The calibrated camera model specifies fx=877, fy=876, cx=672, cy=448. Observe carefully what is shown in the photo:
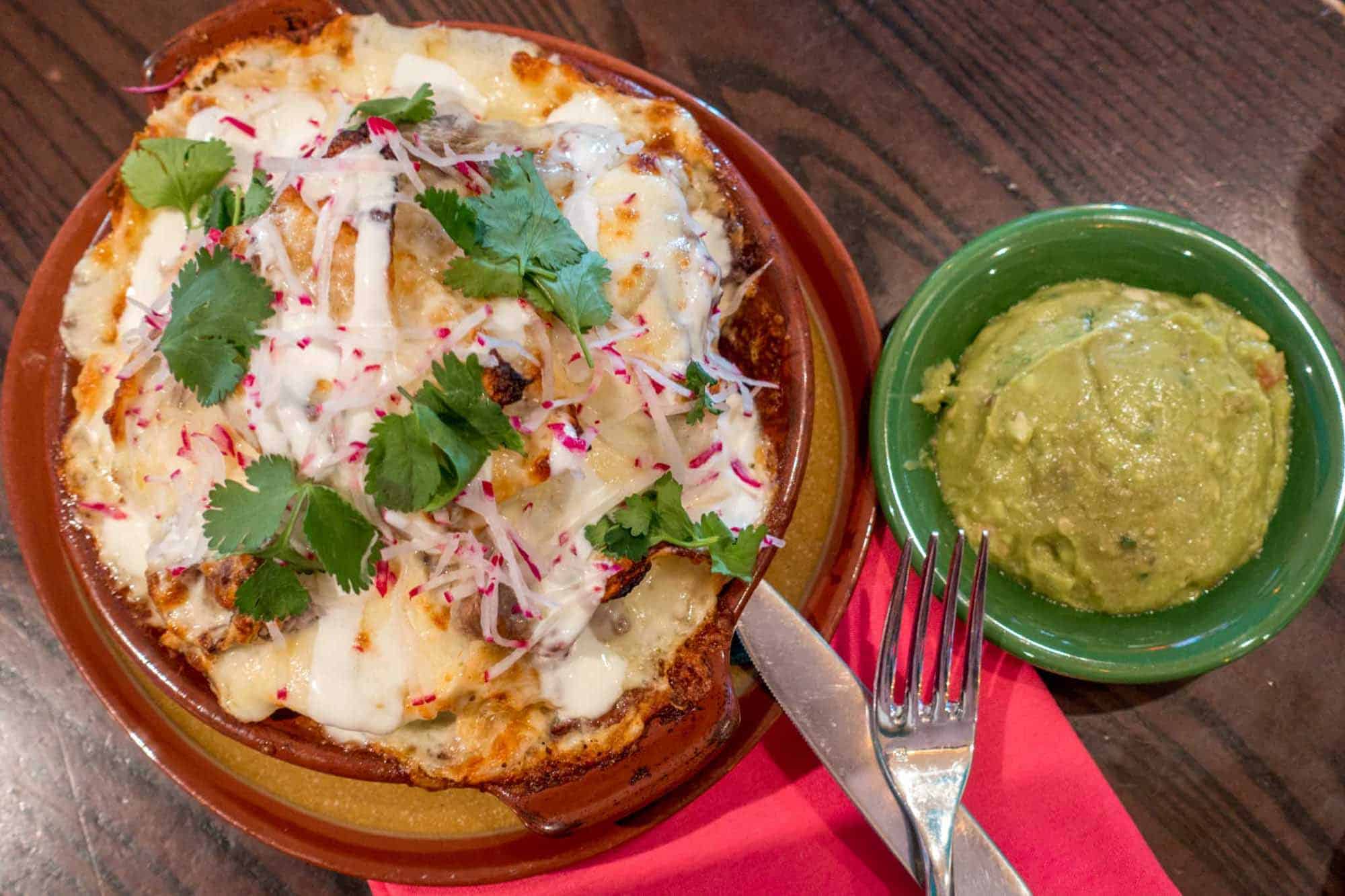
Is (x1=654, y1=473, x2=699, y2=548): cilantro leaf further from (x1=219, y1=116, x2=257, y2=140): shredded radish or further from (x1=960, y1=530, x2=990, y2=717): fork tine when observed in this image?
(x1=219, y1=116, x2=257, y2=140): shredded radish

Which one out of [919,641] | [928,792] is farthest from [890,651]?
[928,792]

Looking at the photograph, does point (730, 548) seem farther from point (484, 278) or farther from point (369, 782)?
point (369, 782)

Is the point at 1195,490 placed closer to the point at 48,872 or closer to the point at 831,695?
the point at 831,695

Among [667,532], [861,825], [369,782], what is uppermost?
[667,532]

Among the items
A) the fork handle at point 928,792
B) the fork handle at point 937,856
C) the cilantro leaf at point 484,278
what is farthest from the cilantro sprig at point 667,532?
the fork handle at point 937,856

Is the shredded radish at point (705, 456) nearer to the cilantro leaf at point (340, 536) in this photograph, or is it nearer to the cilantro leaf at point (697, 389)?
the cilantro leaf at point (697, 389)

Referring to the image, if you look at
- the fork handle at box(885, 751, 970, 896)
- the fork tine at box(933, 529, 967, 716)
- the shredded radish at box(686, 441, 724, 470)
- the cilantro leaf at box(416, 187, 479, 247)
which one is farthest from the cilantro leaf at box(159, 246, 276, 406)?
the fork handle at box(885, 751, 970, 896)
